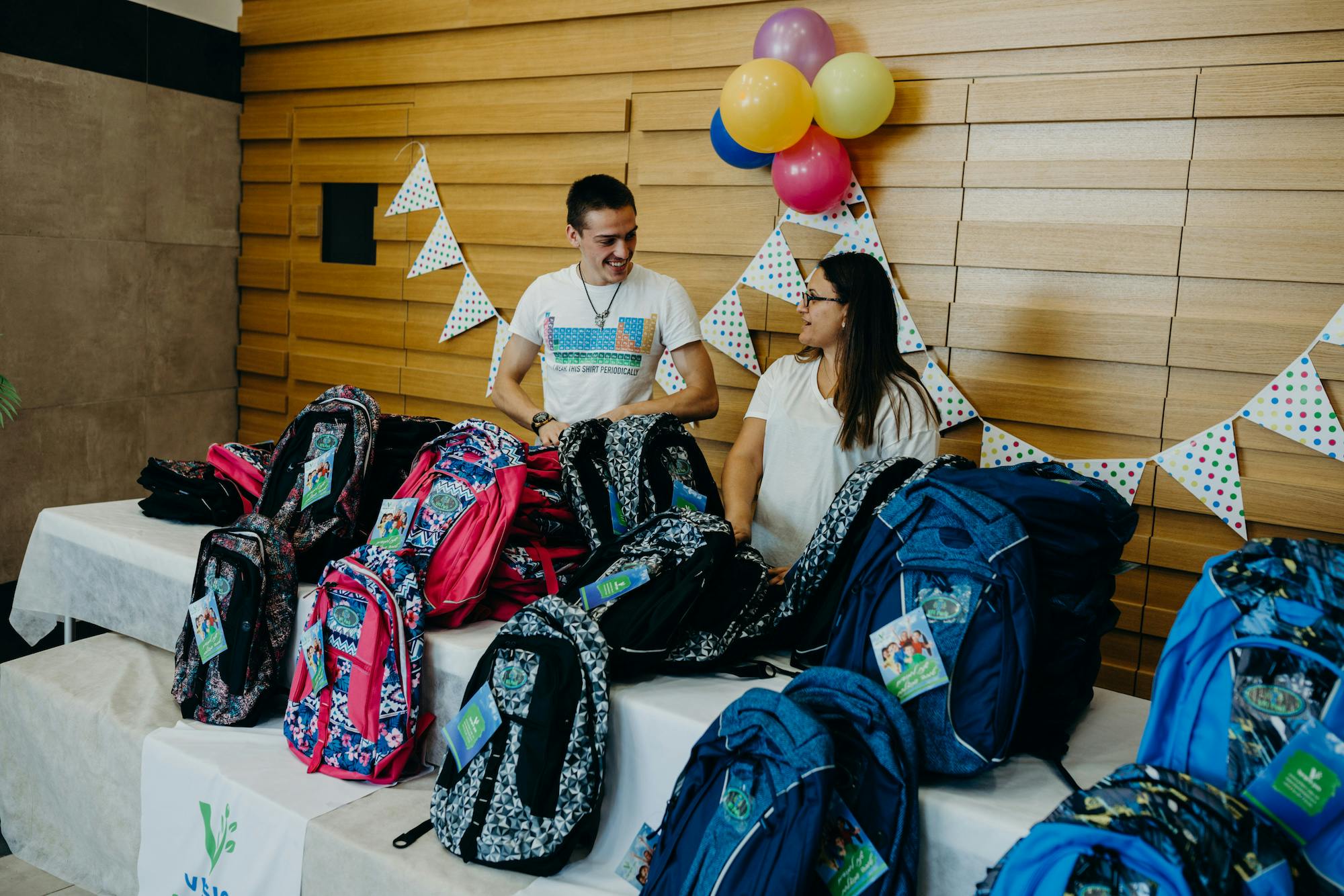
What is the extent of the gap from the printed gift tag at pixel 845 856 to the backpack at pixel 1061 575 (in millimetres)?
402

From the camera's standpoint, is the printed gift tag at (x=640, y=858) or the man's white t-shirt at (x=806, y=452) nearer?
the printed gift tag at (x=640, y=858)

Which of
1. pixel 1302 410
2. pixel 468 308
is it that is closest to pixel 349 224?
pixel 468 308

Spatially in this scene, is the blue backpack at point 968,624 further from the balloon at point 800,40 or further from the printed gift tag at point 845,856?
the balloon at point 800,40

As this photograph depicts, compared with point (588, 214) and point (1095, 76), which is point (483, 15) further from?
point (1095, 76)

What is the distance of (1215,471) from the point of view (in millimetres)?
2941

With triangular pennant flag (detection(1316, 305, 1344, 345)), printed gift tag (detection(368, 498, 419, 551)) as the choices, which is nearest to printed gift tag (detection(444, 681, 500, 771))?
printed gift tag (detection(368, 498, 419, 551))

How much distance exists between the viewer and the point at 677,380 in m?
3.97

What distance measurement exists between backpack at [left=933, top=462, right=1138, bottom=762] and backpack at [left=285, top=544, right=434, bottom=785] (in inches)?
46.5

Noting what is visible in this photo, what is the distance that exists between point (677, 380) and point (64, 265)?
9.85 ft

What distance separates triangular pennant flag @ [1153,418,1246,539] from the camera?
9.57 feet

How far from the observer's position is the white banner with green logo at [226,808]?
6.90 feet

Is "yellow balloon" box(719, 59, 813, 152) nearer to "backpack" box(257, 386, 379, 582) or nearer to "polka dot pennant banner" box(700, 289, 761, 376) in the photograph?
"polka dot pennant banner" box(700, 289, 761, 376)

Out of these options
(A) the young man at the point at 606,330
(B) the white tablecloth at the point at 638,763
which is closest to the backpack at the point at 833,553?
(B) the white tablecloth at the point at 638,763

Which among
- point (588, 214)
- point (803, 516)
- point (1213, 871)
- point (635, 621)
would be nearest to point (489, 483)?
point (635, 621)
